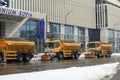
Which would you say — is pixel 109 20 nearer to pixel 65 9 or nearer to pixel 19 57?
pixel 65 9

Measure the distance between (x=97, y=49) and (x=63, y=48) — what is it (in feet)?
43.1

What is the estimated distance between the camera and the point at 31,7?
66875 mm

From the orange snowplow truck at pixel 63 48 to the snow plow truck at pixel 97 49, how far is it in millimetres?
6295

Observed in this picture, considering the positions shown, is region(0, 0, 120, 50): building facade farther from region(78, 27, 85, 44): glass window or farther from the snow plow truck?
the snow plow truck

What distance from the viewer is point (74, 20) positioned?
84.9 meters

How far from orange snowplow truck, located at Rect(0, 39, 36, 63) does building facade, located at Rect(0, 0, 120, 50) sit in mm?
15231

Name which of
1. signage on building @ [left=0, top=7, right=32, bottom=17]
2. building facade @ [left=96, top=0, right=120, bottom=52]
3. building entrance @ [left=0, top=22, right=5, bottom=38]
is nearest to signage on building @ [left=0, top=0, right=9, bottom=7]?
signage on building @ [left=0, top=7, right=32, bottom=17]

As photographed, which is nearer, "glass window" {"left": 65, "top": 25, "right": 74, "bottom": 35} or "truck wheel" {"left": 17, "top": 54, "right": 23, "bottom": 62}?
"truck wheel" {"left": 17, "top": 54, "right": 23, "bottom": 62}

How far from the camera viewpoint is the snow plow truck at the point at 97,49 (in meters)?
59.8

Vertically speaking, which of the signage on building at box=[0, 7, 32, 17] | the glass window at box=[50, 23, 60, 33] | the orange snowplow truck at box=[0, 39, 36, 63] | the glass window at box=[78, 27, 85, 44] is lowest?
the orange snowplow truck at box=[0, 39, 36, 63]

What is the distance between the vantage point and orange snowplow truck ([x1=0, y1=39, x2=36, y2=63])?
37.6 m

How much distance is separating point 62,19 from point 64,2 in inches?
151

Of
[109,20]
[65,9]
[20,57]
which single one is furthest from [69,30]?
[20,57]

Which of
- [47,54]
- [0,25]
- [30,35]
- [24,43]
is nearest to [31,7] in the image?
[30,35]
